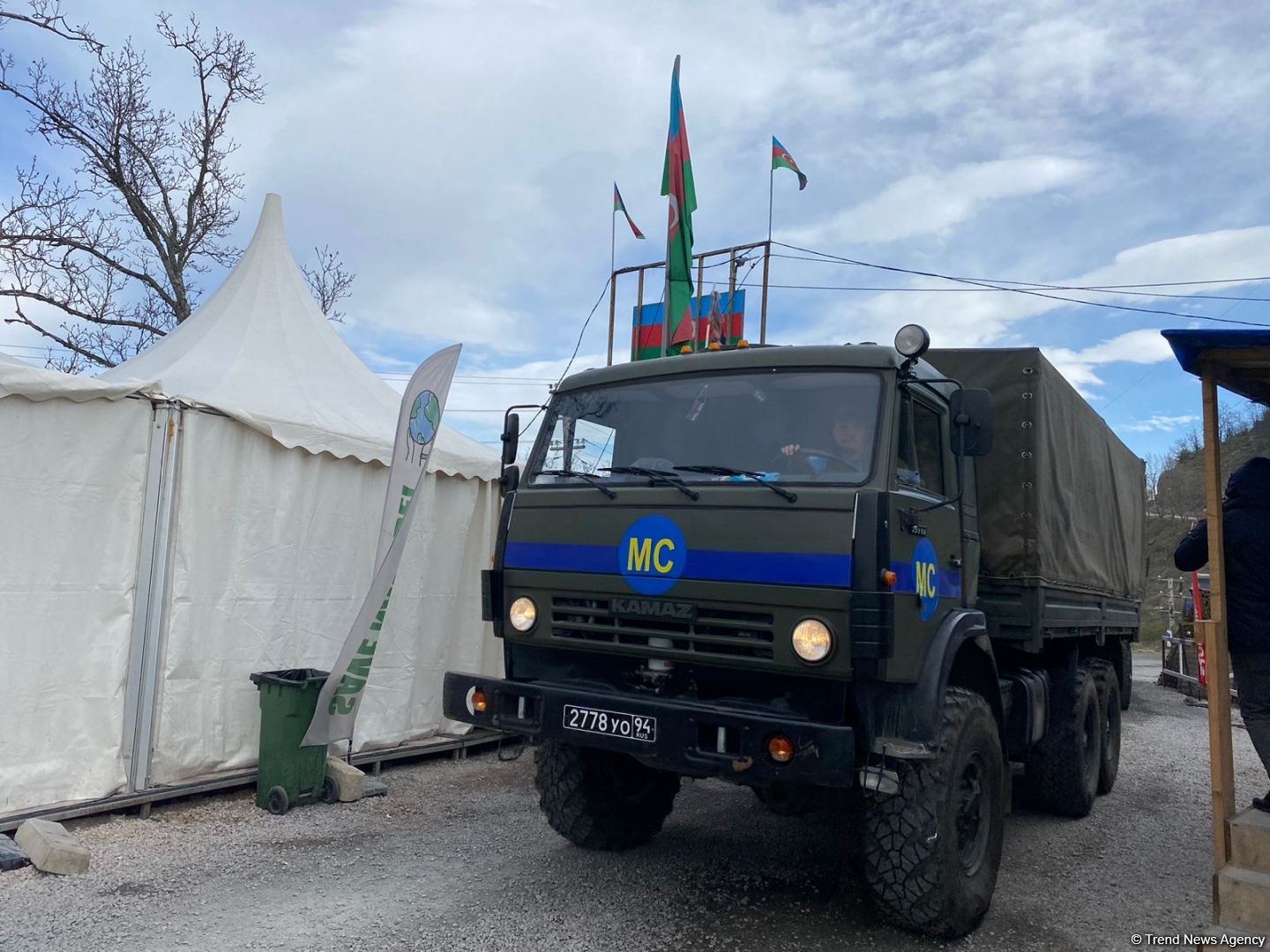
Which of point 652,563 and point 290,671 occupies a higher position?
point 652,563

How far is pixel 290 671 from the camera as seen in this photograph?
604 cm

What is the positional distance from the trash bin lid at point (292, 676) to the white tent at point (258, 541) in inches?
6.5

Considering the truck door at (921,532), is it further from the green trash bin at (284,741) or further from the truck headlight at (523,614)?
the green trash bin at (284,741)

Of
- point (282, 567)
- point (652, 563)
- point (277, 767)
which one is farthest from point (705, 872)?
point (282, 567)

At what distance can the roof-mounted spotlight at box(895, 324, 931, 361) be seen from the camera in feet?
13.2

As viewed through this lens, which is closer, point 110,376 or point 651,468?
point 651,468

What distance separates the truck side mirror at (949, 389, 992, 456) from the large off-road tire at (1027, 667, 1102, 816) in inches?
108

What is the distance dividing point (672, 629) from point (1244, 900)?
245 centimetres

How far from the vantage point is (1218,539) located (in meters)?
4.06

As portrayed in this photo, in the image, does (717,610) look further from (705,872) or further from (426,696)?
(426,696)

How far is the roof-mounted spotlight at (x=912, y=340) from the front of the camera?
4.03 meters

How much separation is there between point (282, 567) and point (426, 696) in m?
1.65

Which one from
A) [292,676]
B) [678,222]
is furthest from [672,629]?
[678,222]

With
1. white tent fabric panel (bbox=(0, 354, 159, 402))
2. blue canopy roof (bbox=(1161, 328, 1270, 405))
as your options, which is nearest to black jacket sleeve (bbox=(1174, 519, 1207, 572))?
blue canopy roof (bbox=(1161, 328, 1270, 405))
